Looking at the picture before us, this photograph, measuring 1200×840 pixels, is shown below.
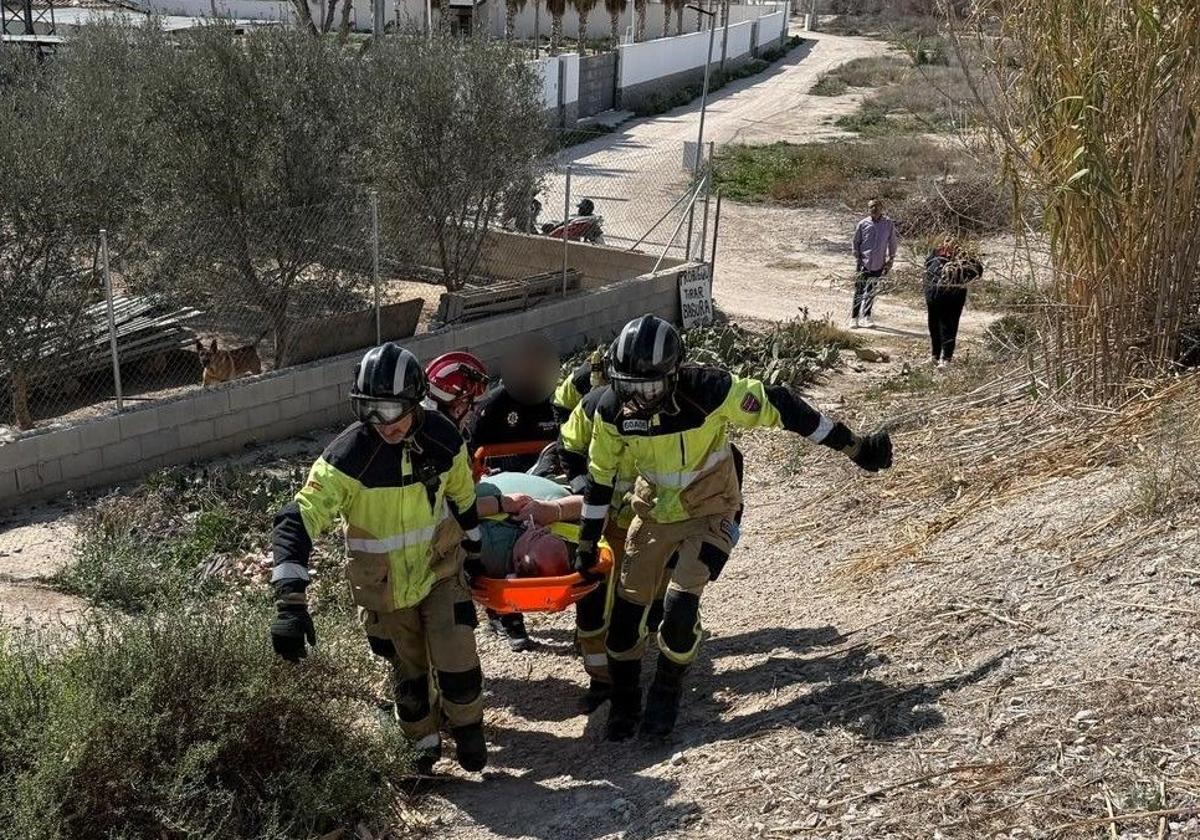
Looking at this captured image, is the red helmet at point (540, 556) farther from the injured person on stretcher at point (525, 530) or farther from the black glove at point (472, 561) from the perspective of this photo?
the black glove at point (472, 561)

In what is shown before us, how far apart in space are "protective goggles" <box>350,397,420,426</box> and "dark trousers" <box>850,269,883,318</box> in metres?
10.4

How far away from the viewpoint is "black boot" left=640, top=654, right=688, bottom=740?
5.52m

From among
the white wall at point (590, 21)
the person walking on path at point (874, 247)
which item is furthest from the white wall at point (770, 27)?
the person walking on path at point (874, 247)

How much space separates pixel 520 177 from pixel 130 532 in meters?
7.99

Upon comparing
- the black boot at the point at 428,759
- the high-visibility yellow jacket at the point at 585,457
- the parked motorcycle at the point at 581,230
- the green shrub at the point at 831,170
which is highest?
the high-visibility yellow jacket at the point at 585,457

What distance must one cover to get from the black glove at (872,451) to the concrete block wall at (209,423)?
6245mm

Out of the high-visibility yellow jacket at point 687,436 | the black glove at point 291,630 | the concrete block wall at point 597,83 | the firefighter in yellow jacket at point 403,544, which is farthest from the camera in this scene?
the concrete block wall at point 597,83

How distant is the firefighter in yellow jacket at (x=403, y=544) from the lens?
497 centimetres

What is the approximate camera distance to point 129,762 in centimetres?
452

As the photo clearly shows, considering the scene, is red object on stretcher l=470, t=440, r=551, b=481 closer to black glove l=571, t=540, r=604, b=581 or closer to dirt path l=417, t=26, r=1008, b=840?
dirt path l=417, t=26, r=1008, b=840

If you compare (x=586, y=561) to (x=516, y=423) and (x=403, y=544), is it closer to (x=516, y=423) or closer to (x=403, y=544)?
(x=403, y=544)

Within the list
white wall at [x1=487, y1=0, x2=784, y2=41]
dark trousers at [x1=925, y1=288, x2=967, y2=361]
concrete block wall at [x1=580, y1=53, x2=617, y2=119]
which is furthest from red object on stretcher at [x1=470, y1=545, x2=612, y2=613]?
white wall at [x1=487, y1=0, x2=784, y2=41]

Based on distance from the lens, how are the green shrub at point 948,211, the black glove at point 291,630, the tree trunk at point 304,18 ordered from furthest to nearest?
1. the green shrub at point 948,211
2. the tree trunk at point 304,18
3. the black glove at point 291,630

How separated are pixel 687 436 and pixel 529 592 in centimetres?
99
